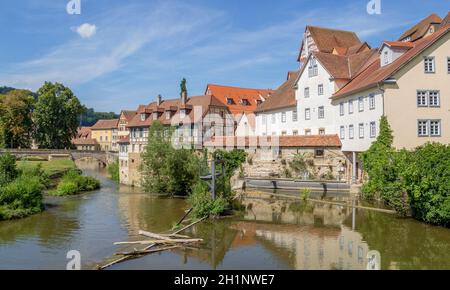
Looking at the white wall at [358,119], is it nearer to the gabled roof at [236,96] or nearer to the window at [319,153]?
the window at [319,153]

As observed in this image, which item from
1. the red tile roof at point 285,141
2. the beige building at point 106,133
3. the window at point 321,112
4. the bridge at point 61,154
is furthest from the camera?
the beige building at point 106,133

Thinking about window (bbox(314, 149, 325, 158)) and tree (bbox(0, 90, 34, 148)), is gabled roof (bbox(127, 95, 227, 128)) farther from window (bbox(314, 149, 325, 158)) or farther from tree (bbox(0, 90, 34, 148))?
tree (bbox(0, 90, 34, 148))

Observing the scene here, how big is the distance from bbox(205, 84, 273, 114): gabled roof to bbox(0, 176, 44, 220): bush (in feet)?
89.0

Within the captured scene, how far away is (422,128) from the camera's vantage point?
27156 mm

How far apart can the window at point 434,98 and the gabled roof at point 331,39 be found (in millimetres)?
17736

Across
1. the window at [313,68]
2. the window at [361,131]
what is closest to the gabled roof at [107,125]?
the window at [313,68]

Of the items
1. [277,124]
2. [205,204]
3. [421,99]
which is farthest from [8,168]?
[421,99]

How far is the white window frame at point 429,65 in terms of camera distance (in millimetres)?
26969

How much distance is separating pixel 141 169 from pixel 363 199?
17620mm

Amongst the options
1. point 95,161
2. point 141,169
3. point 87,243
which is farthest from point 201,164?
point 95,161

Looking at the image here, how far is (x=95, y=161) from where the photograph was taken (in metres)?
78.2

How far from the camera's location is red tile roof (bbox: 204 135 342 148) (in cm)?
3325

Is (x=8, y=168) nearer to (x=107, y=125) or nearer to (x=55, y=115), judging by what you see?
(x=55, y=115)

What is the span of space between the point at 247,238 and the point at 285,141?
17615 millimetres
